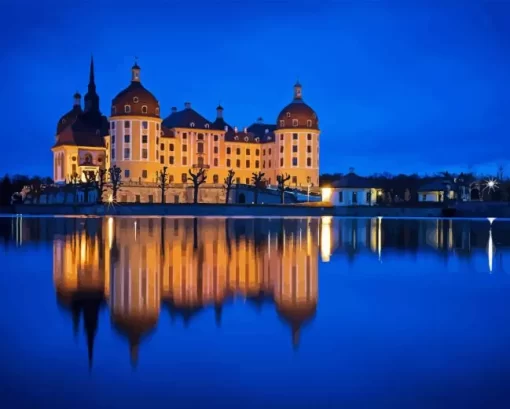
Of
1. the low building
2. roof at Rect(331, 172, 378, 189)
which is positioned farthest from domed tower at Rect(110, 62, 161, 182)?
roof at Rect(331, 172, 378, 189)

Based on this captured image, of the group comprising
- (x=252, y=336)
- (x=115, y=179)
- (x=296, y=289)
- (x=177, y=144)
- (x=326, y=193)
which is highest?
(x=177, y=144)

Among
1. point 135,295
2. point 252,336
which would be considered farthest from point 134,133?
point 252,336

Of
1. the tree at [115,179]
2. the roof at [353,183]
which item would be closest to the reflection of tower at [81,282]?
the tree at [115,179]

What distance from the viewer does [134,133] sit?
85562 mm

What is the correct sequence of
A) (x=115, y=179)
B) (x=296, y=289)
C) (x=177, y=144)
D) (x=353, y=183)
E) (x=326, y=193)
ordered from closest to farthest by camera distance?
(x=296, y=289) < (x=115, y=179) < (x=353, y=183) < (x=326, y=193) < (x=177, y=144)

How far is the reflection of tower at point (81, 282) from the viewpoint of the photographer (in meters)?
8.84

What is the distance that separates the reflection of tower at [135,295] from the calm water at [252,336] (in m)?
0.03

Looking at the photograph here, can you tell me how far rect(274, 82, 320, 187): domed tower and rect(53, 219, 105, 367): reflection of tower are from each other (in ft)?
247

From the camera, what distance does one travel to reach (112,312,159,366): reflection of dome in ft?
24.3

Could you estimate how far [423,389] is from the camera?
5.91m

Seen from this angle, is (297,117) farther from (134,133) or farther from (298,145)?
(134,133)

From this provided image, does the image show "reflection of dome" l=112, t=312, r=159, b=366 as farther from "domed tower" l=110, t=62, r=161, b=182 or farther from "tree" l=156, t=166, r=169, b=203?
"domed tower" l=110, t=62, r=161, b=182

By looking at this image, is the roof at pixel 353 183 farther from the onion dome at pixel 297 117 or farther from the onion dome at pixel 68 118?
the onion dome at pixel 68 118

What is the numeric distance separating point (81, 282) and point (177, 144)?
265ft
